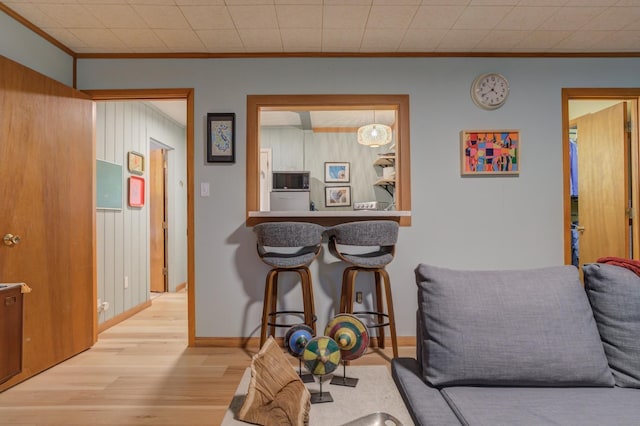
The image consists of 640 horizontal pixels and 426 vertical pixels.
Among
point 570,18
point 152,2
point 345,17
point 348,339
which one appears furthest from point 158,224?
point 570,18

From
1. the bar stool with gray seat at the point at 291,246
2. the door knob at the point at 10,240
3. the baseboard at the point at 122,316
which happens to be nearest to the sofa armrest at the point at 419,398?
the bar stool with gray seat at the point at 291,246

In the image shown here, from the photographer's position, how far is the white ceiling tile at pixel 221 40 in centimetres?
257

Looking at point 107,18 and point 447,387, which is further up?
point 107,18

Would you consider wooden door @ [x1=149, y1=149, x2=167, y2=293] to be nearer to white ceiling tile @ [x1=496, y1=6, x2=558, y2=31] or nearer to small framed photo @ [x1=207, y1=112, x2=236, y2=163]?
small framed photo @ [x1=207, y1=112, x2=236, y2=163]

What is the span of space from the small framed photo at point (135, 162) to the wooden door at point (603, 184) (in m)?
4.74

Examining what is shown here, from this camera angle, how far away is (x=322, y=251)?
113 inches

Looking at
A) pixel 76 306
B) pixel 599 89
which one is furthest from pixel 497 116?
pixel 76 306

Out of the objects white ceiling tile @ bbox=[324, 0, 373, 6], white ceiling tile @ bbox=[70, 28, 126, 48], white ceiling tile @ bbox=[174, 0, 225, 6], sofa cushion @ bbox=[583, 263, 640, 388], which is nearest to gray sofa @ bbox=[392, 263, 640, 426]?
sofa cushion @ bbox=[583, 263, 640, 388]

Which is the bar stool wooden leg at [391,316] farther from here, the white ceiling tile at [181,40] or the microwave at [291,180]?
the microwave at [291,180]

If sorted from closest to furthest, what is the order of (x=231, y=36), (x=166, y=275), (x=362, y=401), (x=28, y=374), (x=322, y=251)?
(x=362, y=401) < (x=28, y=374) < (x=231, y=36) < (x=322, y=251) < (x=166, y=275)

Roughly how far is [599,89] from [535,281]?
2542 mm

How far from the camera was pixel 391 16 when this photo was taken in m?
2.35

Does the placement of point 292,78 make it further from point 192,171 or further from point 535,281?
point 535,281

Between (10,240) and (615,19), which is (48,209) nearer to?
(10,240)
